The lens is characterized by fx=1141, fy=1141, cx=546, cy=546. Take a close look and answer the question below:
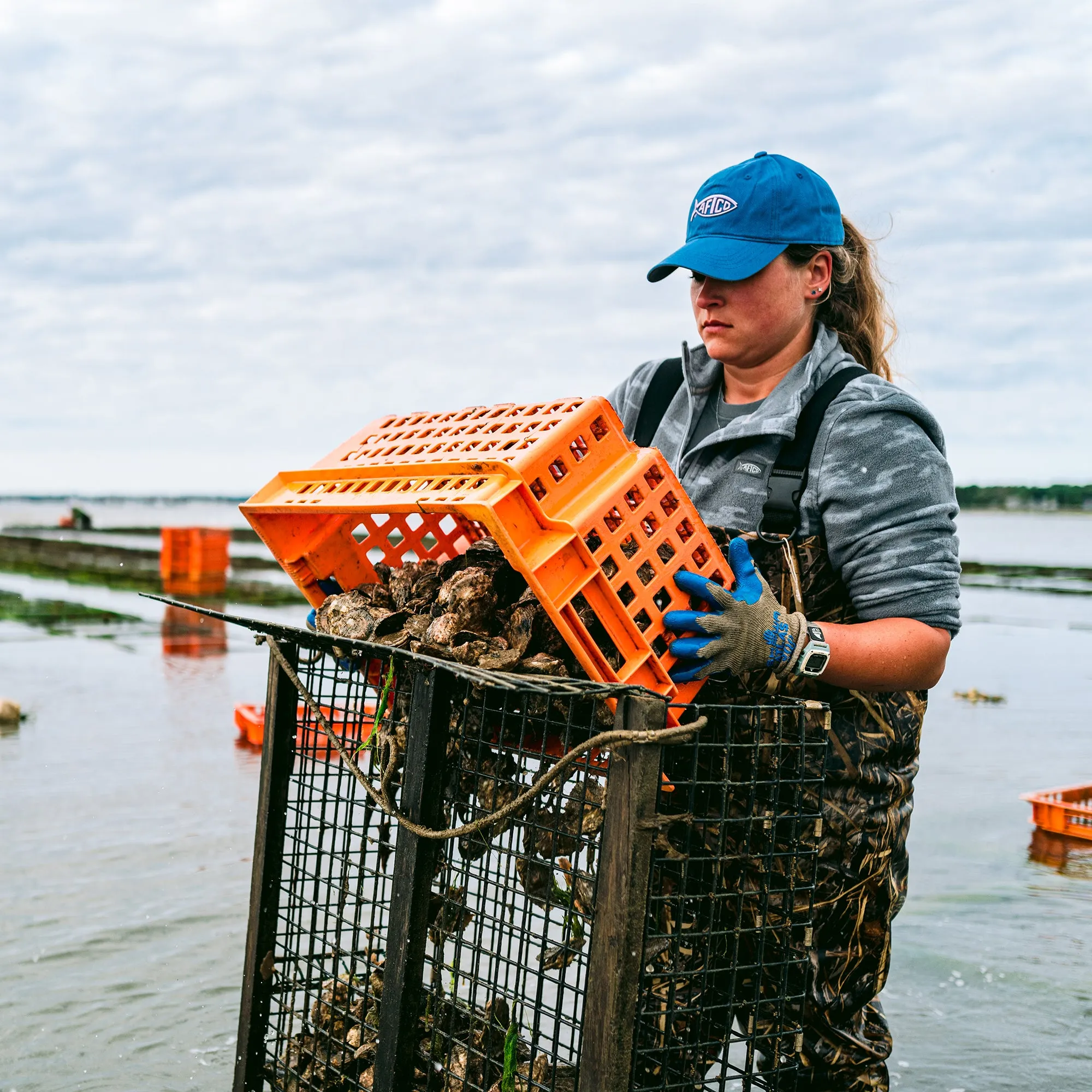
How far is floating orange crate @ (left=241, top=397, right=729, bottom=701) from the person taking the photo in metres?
1.92

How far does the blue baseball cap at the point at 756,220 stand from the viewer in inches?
97.6

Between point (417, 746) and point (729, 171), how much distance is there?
4.81 feet

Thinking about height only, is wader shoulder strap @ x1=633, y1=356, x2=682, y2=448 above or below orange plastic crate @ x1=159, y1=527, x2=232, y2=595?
above

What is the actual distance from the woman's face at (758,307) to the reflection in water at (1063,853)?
146 inches

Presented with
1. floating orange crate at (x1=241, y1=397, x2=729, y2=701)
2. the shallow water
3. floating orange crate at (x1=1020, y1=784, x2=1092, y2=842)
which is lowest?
the shallow water

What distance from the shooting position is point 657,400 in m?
3.02

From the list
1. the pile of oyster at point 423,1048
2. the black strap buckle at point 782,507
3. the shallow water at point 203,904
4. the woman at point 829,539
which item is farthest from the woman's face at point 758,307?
the shallow water at point 203,904

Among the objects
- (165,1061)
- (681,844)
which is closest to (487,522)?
(681,844)

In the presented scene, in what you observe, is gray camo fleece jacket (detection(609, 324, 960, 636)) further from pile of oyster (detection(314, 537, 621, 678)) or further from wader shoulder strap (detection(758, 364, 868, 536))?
pile of oyster (detection(314, 537, 621, 678))

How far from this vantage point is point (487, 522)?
1860mm

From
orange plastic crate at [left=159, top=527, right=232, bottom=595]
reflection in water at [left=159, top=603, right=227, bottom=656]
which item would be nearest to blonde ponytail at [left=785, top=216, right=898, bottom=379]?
reflection in water at [left=159, top=603, right=227, bottom=656]

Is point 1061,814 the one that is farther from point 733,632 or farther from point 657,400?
point 733,632

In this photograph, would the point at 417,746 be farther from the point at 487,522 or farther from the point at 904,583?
the point at 904,583

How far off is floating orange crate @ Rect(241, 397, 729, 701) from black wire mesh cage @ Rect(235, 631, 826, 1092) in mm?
163
